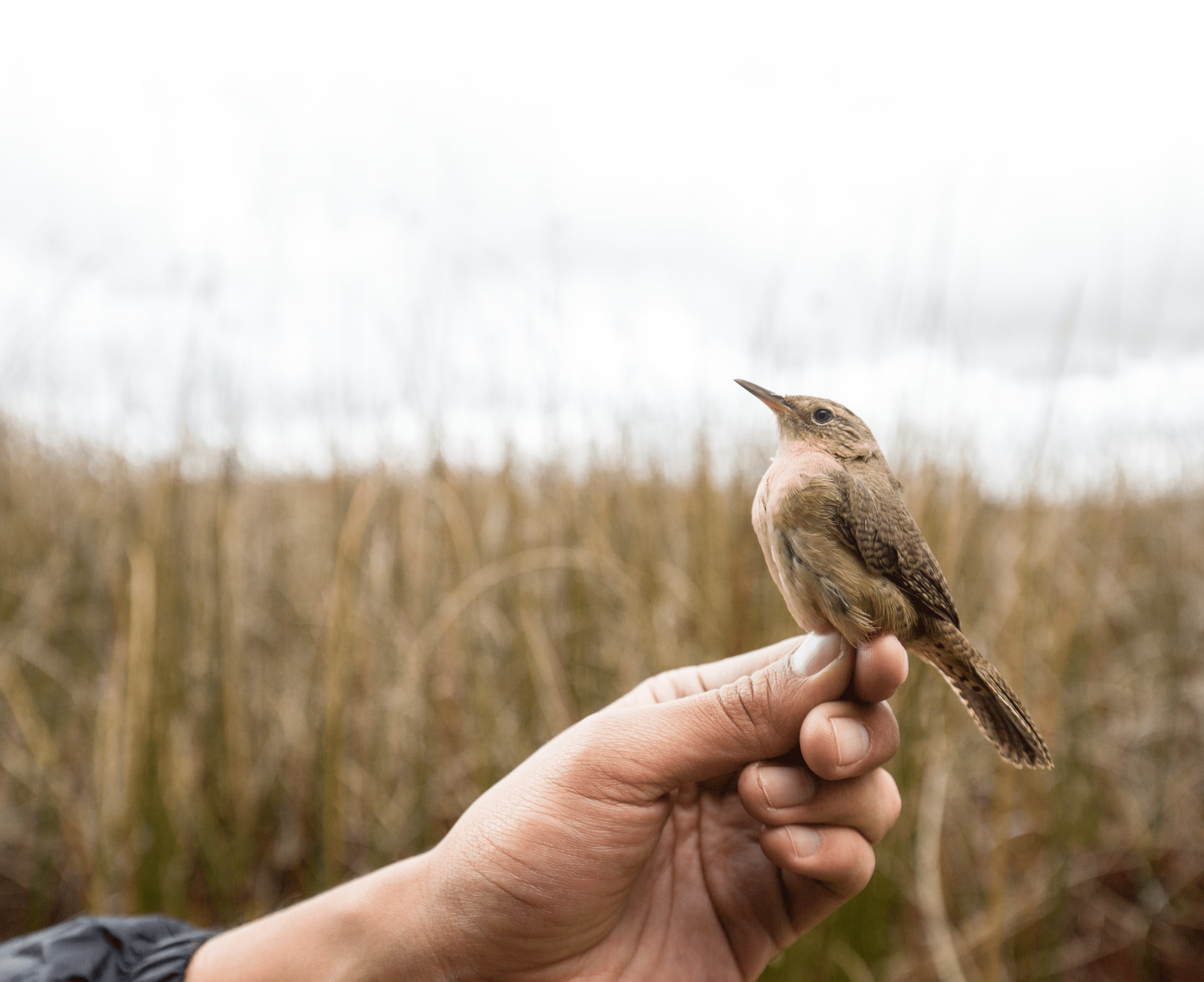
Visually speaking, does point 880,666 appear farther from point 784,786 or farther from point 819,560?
point 784,786

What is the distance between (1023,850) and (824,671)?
223cm

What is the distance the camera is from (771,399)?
1250 millimetres

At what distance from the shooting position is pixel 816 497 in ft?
3.80

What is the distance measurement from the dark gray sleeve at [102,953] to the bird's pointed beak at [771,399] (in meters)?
1.52

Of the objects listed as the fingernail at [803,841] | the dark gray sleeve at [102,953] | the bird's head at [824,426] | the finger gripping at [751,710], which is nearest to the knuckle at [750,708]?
the finger gripping at [751,710]

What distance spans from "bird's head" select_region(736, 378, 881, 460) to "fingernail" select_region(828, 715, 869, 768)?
1.41 feet

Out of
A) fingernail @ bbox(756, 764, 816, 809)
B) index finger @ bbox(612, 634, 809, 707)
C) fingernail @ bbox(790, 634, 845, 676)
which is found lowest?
fingernail @ bbox(756, 764, 816, 809)

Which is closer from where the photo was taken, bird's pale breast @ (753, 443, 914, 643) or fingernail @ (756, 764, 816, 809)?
bird's pale breast @ (753, 443, 914, 643)

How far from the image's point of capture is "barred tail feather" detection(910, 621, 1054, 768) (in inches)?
46.6

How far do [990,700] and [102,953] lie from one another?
1.72m

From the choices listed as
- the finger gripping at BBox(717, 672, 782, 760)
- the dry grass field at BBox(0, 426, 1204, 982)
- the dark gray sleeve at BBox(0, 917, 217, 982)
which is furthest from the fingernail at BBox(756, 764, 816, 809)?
the dark gray sleeve at BBox(0, 917, 217, 982)

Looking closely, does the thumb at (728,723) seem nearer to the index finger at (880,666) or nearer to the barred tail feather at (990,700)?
the index finger at (880,666)

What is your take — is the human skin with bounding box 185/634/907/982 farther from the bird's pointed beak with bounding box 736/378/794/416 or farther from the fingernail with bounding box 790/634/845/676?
the bird's pointed beak with bounding box 736/378/794/416

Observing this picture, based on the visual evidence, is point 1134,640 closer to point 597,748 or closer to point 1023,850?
point 1023,850
